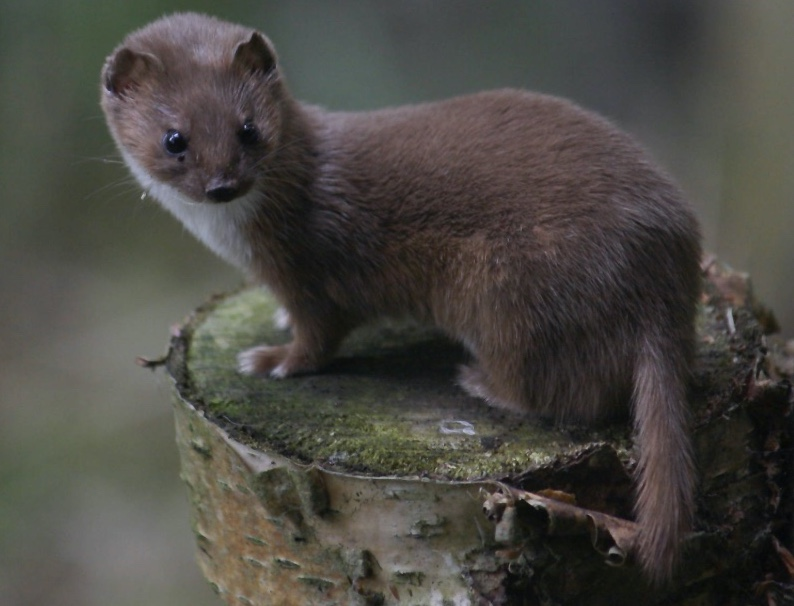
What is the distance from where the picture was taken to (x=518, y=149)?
370cm

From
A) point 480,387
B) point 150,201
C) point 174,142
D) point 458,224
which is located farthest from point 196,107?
point 150,201

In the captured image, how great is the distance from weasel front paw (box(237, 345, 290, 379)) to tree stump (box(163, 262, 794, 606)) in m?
0.09

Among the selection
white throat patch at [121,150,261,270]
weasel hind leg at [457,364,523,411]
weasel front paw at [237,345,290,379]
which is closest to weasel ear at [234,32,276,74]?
white throat patch at [121,150,261,270]

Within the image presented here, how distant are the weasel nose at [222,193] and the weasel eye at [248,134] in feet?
0.74

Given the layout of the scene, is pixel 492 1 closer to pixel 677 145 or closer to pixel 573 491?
pixel 677 145

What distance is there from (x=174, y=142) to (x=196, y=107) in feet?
0.52

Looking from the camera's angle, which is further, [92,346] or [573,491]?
[92,346]

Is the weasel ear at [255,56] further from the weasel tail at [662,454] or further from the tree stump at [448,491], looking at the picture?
the weasel tail at [662,454]

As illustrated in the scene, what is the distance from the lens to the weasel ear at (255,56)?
370cm

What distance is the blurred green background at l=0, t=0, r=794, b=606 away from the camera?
7.20 metres

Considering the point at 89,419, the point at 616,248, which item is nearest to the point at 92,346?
the point at 89,419

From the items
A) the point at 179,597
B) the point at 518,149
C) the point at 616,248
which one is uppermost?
the point at 518,149

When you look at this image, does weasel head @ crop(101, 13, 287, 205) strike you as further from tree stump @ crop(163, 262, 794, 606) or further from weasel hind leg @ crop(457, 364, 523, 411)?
weasel hind leg @ crop(457, 364, 523, 411)

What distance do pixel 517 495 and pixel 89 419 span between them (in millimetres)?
5708
